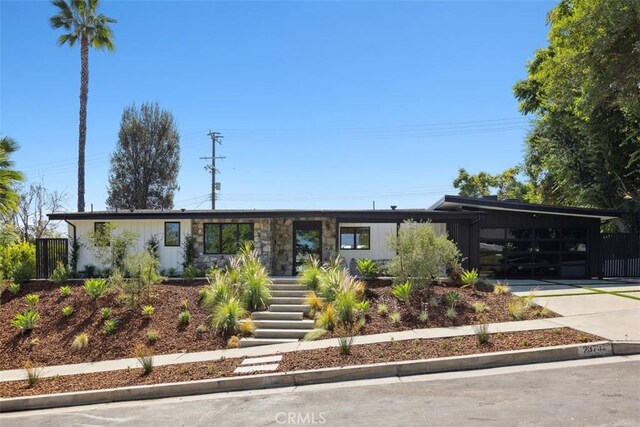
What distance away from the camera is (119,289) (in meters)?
13.4

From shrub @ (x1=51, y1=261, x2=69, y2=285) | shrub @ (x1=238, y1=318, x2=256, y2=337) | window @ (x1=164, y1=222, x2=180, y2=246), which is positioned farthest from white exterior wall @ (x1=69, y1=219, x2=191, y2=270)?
shrub @ (x1=238, y1=318, x2=256, y2=337)

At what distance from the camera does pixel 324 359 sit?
8031mm

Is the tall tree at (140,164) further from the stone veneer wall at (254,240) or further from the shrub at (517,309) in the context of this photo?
the shrub at (517,309)

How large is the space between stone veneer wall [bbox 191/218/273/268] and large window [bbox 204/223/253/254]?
0.54ft

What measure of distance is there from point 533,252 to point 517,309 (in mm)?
9136

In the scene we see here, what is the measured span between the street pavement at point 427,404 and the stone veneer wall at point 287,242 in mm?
12598

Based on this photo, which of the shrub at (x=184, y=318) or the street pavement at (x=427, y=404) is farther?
the shrub at (x=184, y=318)

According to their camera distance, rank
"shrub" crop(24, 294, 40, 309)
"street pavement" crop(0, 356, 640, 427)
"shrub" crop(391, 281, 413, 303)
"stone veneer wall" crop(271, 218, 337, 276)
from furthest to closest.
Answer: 1. "stone veneer wall" crop(271, 218, 337, 276)
2. "shrub" crop(24, 294, 40, 309)
3. "shrub" crop(391, 281, 413, 303)
4. "street pavement" crop(0, 356, 640, 427)

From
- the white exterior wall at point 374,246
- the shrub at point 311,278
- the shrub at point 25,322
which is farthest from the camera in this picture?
the white exterior wall at point 374,246

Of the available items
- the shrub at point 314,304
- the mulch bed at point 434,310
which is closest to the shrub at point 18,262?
the shrub at point 314,304

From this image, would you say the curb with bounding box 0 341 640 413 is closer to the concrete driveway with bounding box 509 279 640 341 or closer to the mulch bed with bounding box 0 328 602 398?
the mulch bed with bounding box 0 328 602 398

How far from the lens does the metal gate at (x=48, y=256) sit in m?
18.0

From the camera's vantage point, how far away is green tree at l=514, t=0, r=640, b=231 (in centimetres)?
1352

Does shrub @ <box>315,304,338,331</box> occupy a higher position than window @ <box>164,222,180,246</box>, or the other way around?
window @ <box>164,222,180,246</box>
